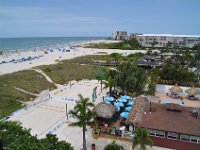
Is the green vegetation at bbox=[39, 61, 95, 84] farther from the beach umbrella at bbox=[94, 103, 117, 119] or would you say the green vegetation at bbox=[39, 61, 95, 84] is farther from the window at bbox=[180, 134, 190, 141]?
the window at bbox=[180, 134, 190, 141]

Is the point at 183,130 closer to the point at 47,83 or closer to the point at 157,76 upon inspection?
the point at 157,76

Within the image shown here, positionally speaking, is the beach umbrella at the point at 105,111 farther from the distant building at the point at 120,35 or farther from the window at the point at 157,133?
the distant building at the point at 120,35

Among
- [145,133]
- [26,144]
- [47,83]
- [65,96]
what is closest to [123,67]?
[65,96]

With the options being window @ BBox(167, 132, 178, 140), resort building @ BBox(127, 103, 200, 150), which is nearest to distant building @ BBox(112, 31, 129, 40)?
resort building @ BBox(127, 103, 200, 150)

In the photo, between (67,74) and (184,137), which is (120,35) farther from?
(184,137)

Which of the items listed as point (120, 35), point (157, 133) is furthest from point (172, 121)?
point (120, 35)
